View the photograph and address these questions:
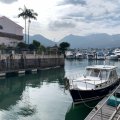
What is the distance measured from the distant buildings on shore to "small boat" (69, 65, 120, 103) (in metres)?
62.7

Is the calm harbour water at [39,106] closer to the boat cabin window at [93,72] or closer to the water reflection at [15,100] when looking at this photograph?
the water reflection at [15,100]

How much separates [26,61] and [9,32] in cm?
3031

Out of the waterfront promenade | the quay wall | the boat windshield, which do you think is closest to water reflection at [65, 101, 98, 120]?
the boat windshield

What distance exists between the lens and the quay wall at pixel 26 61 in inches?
2483

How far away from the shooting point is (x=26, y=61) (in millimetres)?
72000

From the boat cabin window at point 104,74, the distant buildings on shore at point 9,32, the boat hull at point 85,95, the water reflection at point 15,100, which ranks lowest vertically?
the water reflection at point 15,100

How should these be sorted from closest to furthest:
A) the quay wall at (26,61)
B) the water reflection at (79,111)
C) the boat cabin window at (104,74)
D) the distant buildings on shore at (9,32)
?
the water reflection at (79,111) → the boat cabin window at (104,74) → the quay wall at (26,61) → the distant buildings on shore at (9,32)

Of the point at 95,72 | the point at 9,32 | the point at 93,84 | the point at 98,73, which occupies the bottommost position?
the point at 93,84

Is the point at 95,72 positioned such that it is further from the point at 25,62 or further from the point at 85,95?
the point at 25,62

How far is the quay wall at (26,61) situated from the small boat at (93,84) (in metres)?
31.3

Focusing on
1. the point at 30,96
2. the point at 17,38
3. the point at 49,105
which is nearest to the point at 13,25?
the point at 17,38

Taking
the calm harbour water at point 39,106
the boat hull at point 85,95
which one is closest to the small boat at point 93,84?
the boat hull at point 85,95

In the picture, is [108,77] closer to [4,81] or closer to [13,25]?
[4,81]

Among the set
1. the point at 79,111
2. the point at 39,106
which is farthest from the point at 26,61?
the point at 79,111
